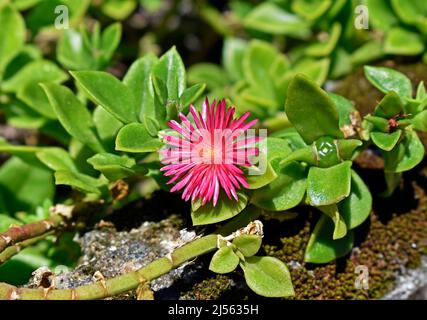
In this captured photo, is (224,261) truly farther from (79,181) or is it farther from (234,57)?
(234,57)

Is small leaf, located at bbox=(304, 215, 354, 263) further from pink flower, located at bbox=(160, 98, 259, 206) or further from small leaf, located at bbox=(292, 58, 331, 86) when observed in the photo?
small leaf, located at bbox=(292, 58, 331, 86)

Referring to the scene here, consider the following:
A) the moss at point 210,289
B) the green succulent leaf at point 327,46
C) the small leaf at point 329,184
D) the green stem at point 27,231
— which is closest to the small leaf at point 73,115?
the green stem at point 27,231

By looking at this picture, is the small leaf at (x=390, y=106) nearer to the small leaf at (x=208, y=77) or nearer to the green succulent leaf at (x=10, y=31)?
the small leaf at (x=208, y=77)

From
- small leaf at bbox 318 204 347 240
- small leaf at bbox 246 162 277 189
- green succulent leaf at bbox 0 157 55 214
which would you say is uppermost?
small leaf at bbox 246 162 277 189

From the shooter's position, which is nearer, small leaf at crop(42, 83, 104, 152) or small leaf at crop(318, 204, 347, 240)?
small leaf at crop(318, 204, 347, 240)

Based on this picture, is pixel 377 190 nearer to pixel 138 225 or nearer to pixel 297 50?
pixel 138 225

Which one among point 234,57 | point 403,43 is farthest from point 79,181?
point 403,43

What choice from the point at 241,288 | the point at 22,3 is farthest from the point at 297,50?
the point at 241,288

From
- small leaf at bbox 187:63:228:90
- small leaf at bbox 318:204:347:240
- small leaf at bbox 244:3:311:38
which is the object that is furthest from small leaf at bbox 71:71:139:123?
small leaf at bbox 244:3:311:38
